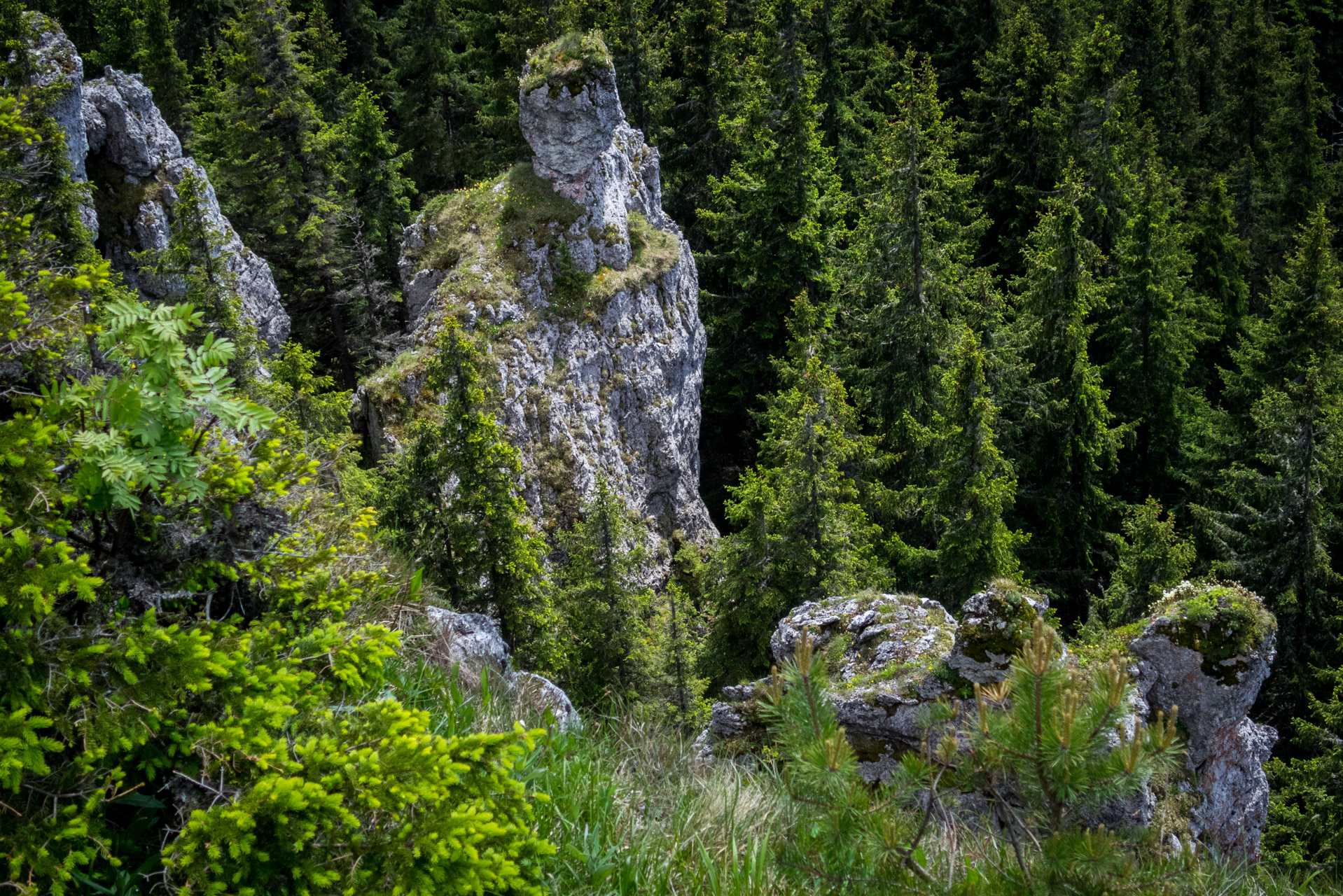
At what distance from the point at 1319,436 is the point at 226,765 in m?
23.1

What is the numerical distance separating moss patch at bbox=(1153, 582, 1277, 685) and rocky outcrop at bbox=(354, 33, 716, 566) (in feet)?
44.3

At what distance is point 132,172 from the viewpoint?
2081cm

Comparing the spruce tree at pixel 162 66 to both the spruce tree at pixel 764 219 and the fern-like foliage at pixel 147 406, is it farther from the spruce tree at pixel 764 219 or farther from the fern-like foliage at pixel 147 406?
the fern-like foliage at pixel 147 406

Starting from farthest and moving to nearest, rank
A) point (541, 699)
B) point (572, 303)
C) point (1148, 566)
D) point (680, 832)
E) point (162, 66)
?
1. point (162, 66)
2. point (572, 303)
3. point (1148, 566)
4. point (541, 699)
5. point (680, 832)

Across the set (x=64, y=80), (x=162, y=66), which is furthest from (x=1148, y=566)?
(x=162, y=66)

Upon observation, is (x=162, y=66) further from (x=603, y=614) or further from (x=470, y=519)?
(x=603, y=614)

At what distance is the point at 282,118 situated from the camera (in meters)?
24.9

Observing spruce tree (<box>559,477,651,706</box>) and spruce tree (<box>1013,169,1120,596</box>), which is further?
spruce tree (<box>1013,169,1120,596</box>)

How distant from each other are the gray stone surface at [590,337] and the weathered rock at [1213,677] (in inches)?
537

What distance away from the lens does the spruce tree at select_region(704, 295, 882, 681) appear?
15797 millimetres

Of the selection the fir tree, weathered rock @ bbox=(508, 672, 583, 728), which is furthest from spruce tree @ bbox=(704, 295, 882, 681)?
weathered rock @ bbox=(508, 672, 583, 728)

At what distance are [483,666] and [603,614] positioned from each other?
404 inches

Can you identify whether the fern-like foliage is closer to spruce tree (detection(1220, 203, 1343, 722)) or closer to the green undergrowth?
the green undergrowth

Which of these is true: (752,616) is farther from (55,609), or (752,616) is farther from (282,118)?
(282,118)
